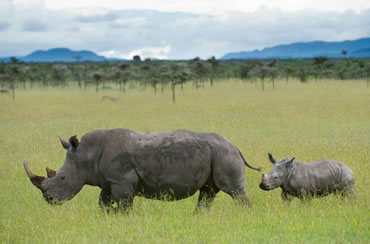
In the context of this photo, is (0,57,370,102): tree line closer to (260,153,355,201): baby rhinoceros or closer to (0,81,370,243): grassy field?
(0,81,370,243): grassy field

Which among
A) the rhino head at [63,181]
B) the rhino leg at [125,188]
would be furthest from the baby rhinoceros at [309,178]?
the rhino head at [63,181]

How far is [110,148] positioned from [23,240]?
5.97 feet

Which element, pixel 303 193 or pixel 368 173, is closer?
pixel 303 193

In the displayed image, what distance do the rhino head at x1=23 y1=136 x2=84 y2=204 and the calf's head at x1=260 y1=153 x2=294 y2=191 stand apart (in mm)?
3005

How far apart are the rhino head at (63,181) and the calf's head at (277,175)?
9.86 feet

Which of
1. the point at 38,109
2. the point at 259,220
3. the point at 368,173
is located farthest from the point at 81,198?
the point at 38,109

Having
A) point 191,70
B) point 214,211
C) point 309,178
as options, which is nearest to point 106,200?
point 214,211

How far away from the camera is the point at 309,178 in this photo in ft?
26.6

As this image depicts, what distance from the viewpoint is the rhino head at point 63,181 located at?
685 centimetres

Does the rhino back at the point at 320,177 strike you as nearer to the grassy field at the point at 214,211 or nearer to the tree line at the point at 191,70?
the grassy field at the point at 214,211

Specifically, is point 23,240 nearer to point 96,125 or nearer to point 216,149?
point 216,149

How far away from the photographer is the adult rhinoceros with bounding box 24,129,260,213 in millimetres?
6906

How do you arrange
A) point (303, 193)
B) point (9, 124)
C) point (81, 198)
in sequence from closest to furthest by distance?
point (303, 193)
point (81, 198)
point (9, 124)

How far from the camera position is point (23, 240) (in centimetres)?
663
